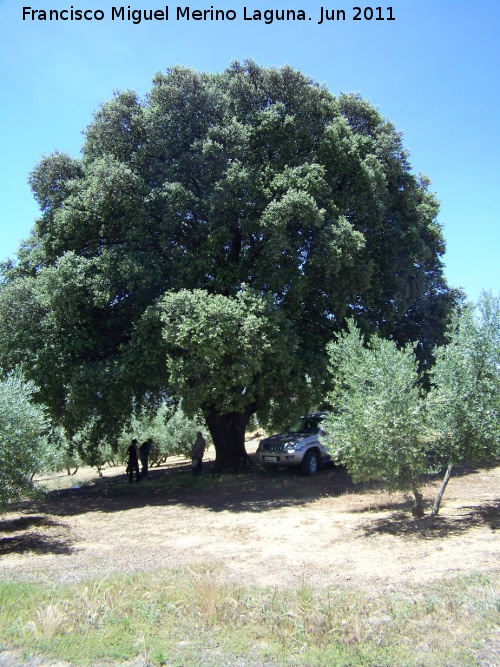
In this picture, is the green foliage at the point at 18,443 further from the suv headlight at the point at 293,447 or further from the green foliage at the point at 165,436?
the green foliage at the point at 165,436

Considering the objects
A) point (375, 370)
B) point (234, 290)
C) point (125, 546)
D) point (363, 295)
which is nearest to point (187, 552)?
point (125, 546)

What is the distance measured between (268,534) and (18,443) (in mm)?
4828

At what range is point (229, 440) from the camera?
17641mm

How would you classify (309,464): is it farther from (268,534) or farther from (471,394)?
(471,394)

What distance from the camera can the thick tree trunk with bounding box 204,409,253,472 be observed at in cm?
1744

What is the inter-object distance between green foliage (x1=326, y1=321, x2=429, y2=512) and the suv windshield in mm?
7732

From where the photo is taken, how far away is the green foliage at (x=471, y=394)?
905cm

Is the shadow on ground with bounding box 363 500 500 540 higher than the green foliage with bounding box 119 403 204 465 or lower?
lower

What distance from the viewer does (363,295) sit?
1681 centimetres

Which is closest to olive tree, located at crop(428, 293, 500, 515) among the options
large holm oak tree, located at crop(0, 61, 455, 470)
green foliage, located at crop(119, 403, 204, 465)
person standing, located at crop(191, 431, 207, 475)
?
large holm oak tree, located at crop(0, 61, 455, 470)

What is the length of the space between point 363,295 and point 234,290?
182 inches

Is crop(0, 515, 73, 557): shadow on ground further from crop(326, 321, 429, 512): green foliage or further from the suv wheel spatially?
the suv wheel

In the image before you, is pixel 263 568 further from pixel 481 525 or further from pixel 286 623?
pixel 481 525

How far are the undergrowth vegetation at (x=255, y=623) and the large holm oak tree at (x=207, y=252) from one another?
7046mm
